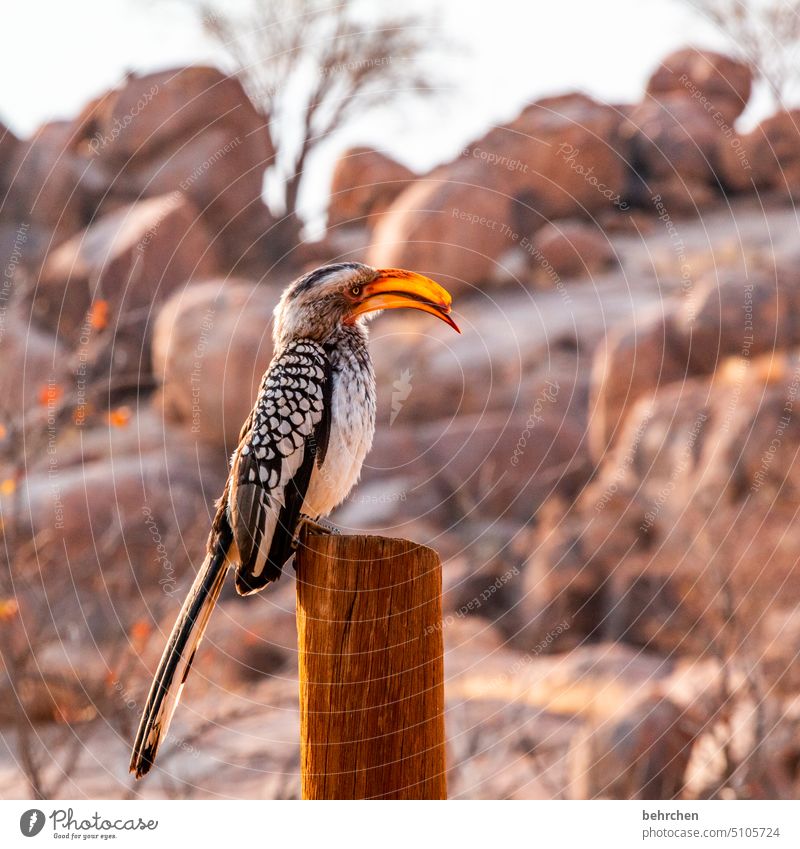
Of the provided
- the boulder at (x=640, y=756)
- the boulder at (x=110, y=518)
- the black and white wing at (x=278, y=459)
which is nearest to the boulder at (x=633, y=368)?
the boulder at (x=110, y=518)

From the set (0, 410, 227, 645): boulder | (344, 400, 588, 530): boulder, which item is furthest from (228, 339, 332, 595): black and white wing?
(344, 400, 588, 530): boulder

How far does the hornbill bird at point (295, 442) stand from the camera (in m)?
3.54

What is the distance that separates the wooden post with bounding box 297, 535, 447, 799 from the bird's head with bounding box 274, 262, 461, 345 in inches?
44.3

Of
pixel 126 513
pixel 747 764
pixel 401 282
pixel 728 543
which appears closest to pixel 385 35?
pixel 126 513

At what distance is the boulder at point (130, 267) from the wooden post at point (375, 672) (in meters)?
13.6

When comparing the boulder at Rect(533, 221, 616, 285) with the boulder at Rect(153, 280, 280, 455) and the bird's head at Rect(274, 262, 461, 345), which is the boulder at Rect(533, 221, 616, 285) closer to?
the boulder at Rect(153, 280, 280, 455)

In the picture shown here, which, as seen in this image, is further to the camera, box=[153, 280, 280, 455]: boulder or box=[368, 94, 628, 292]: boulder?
box=[368, 94, 628, 292]: boulder

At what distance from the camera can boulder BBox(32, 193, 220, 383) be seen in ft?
55.4

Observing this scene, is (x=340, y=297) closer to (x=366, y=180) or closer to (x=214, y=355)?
(x=214, y=355)

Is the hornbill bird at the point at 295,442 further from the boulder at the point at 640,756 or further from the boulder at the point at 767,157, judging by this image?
the boulder at the point at 767,157

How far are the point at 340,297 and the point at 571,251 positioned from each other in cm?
1452

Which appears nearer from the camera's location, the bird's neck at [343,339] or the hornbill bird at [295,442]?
the hornbill bird at [295,442]

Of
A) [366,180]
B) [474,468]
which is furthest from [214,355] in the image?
[366,180]

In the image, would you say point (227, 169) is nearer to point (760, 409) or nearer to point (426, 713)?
point (760, 409)
